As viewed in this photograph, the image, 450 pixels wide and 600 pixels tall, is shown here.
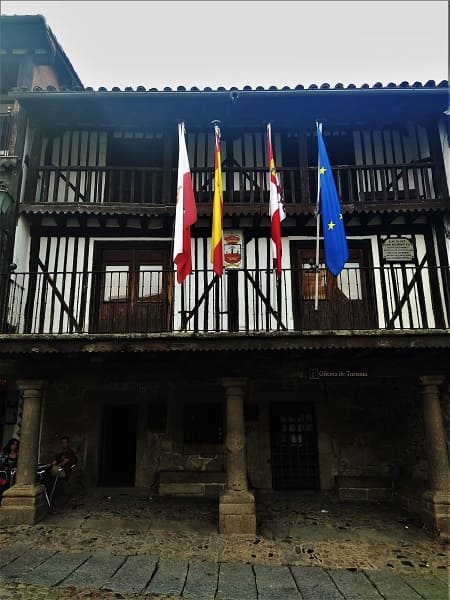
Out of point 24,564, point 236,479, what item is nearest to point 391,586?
point 236,479

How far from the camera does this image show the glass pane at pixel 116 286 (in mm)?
9891

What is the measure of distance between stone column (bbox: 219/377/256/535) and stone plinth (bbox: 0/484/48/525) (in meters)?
3.43

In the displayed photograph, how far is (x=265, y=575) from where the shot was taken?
5.64m

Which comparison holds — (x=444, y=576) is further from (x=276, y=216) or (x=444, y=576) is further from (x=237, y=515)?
(x=276, y=216)

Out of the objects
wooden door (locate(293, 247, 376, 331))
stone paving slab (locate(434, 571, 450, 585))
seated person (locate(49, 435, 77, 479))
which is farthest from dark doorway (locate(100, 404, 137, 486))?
stone paving slab (locate(434, 571, 450, 585))

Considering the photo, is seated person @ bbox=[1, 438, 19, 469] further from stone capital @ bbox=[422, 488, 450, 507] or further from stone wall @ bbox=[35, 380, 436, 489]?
stone capital @ bbox=[422, 488, 450, 507]

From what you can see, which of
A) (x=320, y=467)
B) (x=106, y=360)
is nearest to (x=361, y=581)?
(x=320, y=467)

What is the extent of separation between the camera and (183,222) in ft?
26.6

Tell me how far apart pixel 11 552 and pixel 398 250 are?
9662 mm

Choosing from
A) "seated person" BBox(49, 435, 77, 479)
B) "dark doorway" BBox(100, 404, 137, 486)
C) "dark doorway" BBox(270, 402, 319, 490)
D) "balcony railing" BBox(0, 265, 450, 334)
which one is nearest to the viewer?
"seated person" BBox(49, 435, 77, 479)

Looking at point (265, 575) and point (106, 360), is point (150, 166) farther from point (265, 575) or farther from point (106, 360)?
point (265, 575)

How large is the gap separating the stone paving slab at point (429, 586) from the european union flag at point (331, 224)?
492 cm

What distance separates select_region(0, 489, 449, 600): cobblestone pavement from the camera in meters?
5.18

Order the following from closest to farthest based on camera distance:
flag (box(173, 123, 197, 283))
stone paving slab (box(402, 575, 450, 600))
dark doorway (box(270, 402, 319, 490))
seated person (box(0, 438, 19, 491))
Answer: stone paving slab (box(402, 575, 450, 600)) < flag (box(173, 123, 197, 283)) < seated person (box(0, 438, 19, 491)) < dark doorway (box(270, 402, 319, 490))
